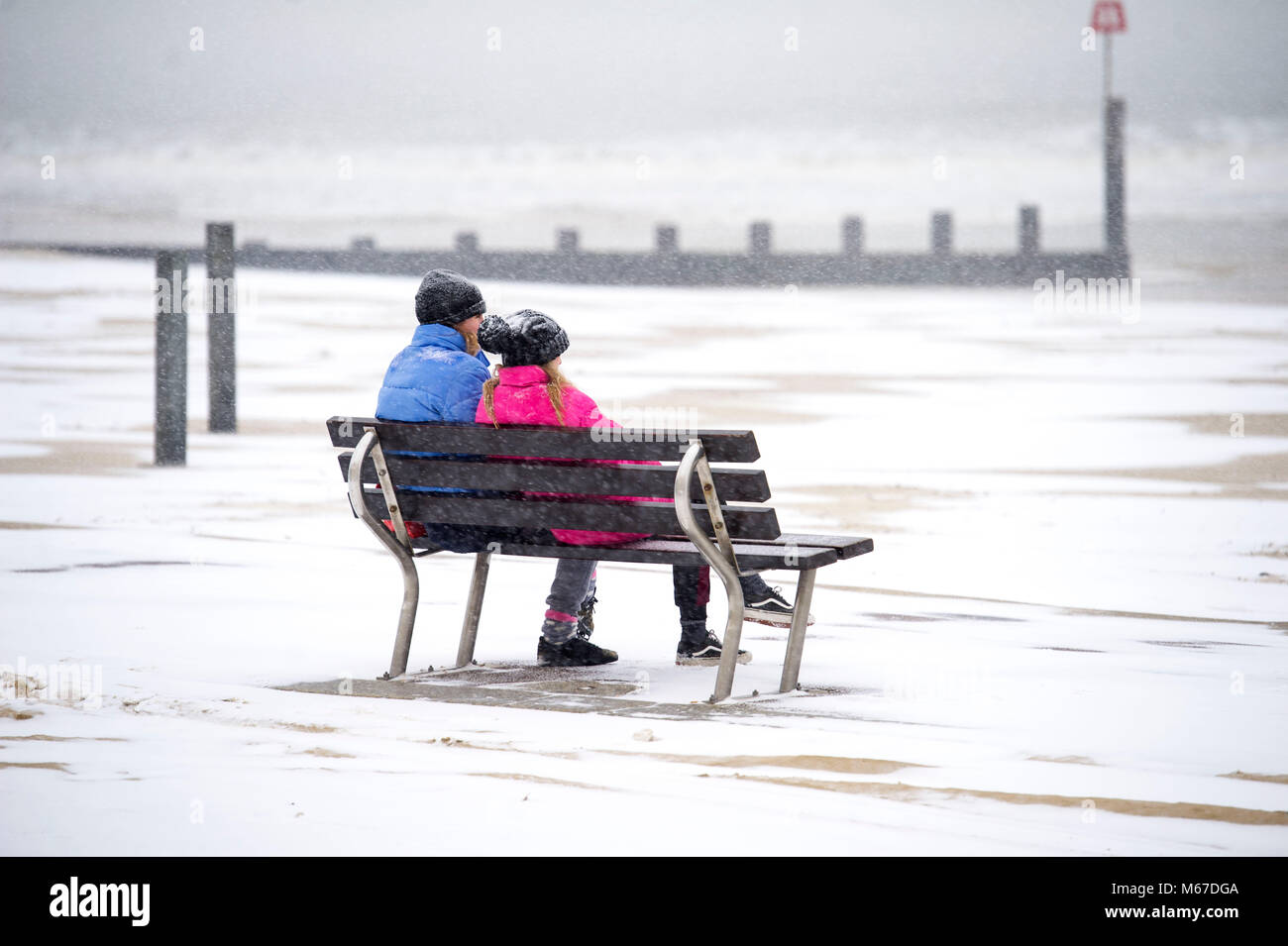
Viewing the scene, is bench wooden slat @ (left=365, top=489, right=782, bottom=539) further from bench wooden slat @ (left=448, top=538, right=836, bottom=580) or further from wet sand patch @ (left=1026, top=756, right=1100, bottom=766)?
wet sand patch @ (left=1026, top=756, right=1100, bottom=766)

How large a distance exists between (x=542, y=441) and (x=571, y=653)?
85cm

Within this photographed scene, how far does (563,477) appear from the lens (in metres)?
5.16

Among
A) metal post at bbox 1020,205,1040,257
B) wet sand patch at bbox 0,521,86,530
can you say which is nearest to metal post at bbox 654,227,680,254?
metal post at bbox 1020,205,1040,257

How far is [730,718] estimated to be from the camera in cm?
483

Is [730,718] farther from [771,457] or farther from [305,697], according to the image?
[771,457]

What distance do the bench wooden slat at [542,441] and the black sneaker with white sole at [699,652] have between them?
86 centimetres

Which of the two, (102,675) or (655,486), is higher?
(655,486)

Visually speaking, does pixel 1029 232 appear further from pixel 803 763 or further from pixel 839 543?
pixel 803 763

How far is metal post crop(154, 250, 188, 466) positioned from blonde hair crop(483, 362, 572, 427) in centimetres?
648

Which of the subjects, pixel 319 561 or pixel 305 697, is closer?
pixel 305 697

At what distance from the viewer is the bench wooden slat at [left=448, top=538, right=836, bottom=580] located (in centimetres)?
506

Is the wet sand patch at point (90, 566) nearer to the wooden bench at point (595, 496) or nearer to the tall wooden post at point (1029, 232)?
the wooden bench at point (595, 496)
